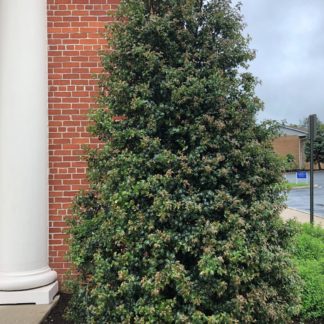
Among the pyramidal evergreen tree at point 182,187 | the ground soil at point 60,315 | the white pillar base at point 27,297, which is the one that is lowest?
the ground soil at point 60,315

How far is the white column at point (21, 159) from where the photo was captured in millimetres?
4051

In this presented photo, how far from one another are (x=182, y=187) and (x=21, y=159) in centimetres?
180

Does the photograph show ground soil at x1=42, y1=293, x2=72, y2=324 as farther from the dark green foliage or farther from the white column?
the dark green foliage

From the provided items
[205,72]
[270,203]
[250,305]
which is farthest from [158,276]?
[205,72]

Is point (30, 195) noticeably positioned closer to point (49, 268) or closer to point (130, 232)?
point (49, 268)

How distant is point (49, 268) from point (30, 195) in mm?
821

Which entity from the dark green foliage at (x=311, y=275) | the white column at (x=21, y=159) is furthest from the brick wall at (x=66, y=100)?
the dark green foliage at (x=311, y=275)

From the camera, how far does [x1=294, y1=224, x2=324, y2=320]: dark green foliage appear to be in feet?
13.7

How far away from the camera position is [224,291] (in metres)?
3.03

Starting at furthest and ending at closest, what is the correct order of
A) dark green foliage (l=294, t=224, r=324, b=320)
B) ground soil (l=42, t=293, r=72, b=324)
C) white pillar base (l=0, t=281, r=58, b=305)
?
dark green foliage (l=294, t=224, r=324, b=320)
white pillar base (l=0, t=281, r=58, b=305)
ground soil (l=42, t=293, r=72, b=324)

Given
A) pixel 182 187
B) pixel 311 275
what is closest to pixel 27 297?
pixel 182 187

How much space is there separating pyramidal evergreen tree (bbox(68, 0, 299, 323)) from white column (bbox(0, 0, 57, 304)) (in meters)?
0.73

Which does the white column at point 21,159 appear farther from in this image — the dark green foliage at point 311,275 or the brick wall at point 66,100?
the dark green foliage at point 311,275

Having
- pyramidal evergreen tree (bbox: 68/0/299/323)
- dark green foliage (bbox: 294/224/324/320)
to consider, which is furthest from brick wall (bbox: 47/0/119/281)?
dark green foliage (bbox: 294/224/324/320)
